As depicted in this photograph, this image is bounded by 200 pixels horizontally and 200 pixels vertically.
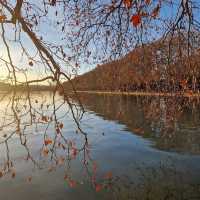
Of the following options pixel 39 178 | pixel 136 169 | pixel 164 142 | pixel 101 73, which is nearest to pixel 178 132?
pixel 164 142

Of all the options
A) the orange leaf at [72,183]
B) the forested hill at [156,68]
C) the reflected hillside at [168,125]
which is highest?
the forested hill at [156,68]

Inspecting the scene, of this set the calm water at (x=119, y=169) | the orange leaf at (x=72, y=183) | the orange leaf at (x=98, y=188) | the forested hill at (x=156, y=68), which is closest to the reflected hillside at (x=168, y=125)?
the calm water at (x=119, y=169)

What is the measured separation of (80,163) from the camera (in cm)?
1599

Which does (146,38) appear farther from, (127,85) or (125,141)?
(125,141)

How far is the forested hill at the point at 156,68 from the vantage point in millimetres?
6457

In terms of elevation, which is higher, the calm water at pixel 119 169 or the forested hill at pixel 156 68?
the forested hill at pixel 156 68

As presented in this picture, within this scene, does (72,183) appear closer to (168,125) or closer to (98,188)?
(98,188)

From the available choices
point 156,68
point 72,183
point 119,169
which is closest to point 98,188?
point 72,183

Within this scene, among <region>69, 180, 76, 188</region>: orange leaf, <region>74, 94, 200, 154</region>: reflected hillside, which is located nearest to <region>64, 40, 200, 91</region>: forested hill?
<region>74, 94, 200, 154</region>: reflected hillside

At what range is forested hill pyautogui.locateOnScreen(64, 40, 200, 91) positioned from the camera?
6457mm

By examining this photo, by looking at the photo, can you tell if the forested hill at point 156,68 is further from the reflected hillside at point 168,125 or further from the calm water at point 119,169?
the calm water at point 119,169

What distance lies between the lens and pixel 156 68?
22.3 feet

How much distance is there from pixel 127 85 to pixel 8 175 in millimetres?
9134

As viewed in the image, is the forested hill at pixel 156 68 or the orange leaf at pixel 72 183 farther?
the orange leaf at pixel 72 183
